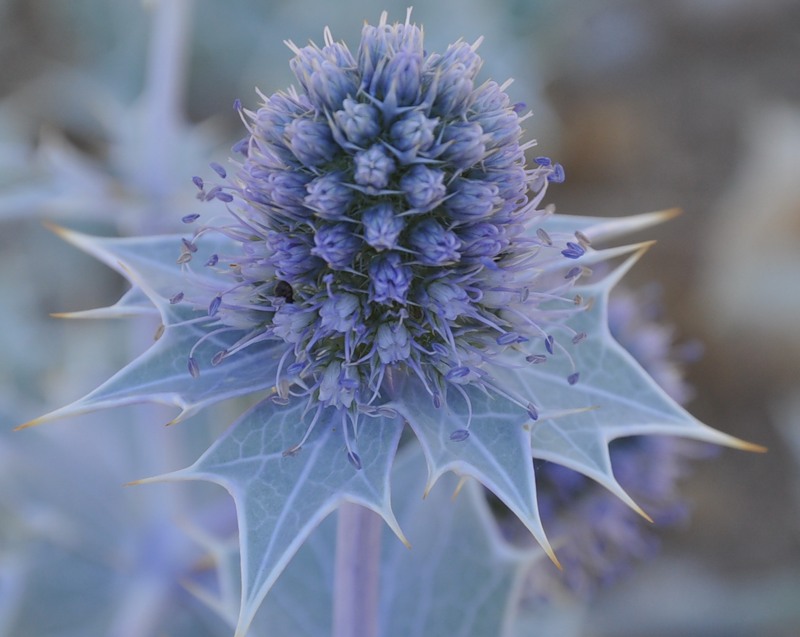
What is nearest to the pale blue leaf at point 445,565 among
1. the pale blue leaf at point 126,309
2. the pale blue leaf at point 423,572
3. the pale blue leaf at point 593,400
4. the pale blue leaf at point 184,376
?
the pale blue leaf at point 423,572

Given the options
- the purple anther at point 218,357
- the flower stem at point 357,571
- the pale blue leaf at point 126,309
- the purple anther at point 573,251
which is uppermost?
the purple anther at point 573,251

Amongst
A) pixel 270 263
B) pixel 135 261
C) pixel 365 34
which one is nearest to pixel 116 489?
pixel 135 261

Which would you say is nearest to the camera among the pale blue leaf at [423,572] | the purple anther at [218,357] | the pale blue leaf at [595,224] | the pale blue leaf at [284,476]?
the pale blue leaf at [284,476]

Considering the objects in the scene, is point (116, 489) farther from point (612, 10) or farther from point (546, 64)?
point (612, 10)

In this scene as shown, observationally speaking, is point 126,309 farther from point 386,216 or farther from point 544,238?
point 544,238

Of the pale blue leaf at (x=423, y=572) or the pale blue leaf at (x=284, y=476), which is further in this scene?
the pale blue leaf at (x=423, y=572)

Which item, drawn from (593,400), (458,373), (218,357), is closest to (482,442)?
(458,373)

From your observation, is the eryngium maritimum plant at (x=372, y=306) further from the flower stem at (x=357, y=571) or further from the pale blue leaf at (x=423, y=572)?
the pale blue leaf at (x=423, y=572)

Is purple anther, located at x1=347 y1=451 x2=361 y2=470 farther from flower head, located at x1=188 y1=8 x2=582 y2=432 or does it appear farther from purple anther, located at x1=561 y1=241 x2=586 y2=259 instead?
purple anther, located at x1=561 y1=241 x2=586 y2=259
